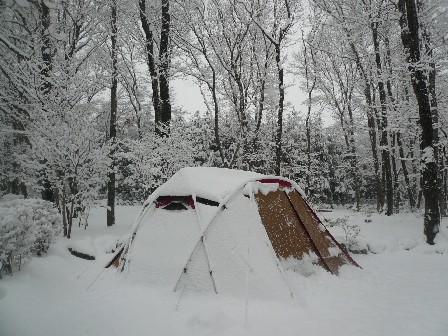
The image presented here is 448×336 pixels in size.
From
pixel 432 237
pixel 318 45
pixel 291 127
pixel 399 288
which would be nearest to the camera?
pixel 399 288

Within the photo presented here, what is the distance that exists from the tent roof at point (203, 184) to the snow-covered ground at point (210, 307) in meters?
1.60

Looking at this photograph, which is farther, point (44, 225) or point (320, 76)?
point (320, 76)

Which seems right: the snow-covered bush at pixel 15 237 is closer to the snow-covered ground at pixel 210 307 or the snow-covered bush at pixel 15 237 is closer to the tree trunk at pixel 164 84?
the snow-covered ground at pixel 210 307

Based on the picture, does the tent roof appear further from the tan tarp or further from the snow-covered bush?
the snow-covered bush

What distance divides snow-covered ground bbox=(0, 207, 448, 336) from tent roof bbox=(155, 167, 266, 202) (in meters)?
1.60

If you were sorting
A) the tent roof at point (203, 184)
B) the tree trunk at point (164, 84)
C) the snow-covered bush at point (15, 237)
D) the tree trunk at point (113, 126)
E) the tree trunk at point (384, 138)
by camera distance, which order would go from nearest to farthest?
the snow-covered bush at point (15, 237)
the tent roof at point (203, 184)
the tree trunk at point (164, 84)
the tree trunk at point (113, 126)
the tree trunk at point (384, 138)

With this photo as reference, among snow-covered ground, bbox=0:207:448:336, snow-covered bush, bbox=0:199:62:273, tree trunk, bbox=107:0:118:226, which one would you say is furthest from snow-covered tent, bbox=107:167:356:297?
tree trunk, bbox=107:0:118:226

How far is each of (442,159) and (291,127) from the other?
1417 cm

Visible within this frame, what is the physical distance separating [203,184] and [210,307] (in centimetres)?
204

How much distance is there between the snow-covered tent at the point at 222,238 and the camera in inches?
191

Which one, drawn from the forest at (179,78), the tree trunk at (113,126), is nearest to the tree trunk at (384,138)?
the forest at (179,78)

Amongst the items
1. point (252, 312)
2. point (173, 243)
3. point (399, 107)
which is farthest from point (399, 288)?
point (399, 107)

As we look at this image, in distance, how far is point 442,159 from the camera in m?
15.2

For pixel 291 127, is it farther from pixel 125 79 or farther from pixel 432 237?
pixel 432 237
